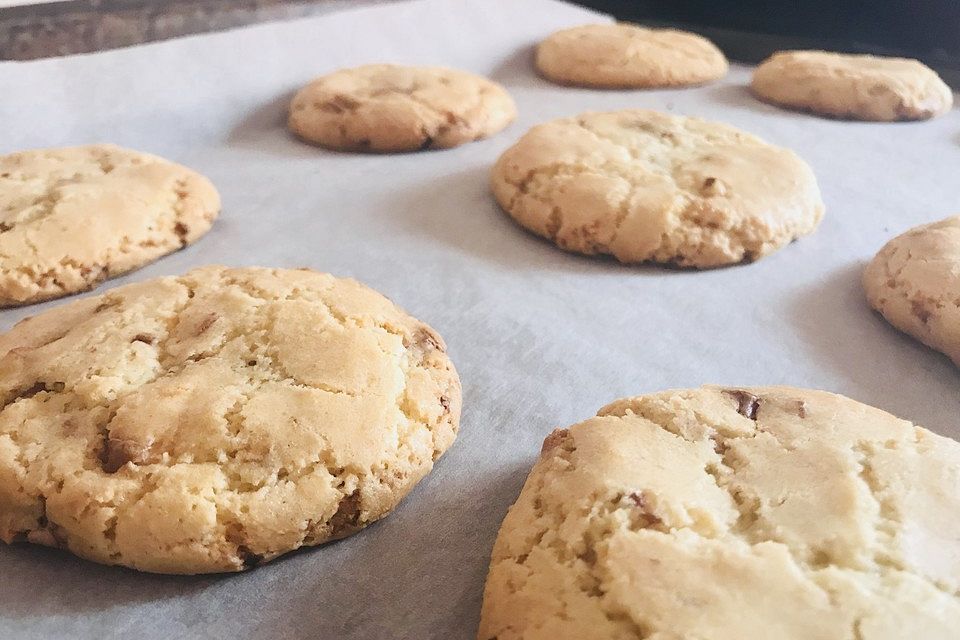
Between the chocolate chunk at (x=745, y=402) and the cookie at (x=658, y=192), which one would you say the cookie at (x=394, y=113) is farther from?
the chocolate chunk at (x=745, y=402)

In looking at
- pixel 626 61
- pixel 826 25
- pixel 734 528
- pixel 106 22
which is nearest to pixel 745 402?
pixel 734 528

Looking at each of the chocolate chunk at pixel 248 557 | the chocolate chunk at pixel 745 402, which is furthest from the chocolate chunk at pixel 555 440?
the chocolate chunk at pixel 248 557

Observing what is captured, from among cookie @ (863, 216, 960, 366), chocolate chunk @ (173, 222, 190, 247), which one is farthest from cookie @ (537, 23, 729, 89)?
chocolate chunk @ (173, 222, 190, 247)

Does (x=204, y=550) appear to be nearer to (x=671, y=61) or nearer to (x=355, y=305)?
(x=355, y=305)

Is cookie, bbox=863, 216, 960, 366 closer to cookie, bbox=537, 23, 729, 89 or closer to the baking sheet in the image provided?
the baking sheet

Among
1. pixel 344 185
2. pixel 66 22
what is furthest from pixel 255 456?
pixel 66 22

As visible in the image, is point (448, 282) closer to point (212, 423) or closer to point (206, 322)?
point (206, 322)
